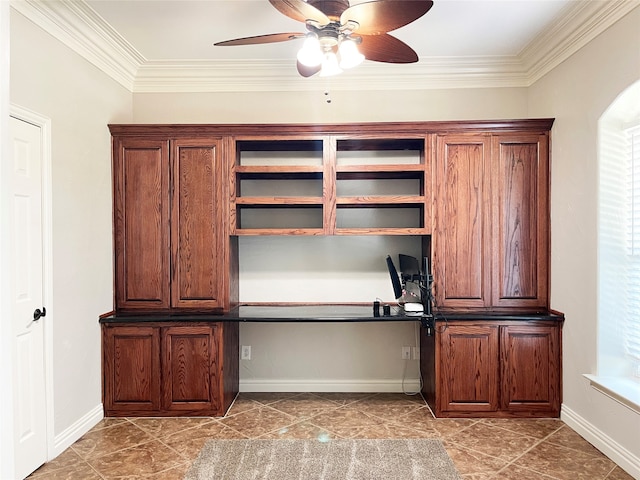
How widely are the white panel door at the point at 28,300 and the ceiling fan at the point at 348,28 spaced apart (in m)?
1.44

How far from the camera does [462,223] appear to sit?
3355 mm

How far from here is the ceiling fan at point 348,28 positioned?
194 cm

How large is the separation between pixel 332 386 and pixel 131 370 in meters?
1.76

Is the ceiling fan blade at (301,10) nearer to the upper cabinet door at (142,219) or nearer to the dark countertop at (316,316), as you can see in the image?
the upper cabinet door at (142,219)

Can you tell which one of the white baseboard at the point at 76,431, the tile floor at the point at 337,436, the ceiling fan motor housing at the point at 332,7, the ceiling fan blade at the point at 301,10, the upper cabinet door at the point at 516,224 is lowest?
the tile floor at the point at 337,436

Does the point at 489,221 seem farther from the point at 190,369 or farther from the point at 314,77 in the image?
the point at 190,369

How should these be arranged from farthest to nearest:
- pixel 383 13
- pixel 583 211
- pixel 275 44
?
pixel 275 44
pixel 583 211
pixel 383 13

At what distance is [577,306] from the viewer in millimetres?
2977

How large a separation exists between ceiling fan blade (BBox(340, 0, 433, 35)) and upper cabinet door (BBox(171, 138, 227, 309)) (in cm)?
170

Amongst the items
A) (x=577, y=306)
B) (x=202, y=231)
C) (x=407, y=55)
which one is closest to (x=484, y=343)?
(x=577, y=306)

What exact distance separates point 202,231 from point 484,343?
2437mm

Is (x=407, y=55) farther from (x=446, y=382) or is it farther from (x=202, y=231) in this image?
(x=446, y=382)

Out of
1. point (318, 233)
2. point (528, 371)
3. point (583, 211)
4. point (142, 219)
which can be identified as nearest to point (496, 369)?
point (528, 371)

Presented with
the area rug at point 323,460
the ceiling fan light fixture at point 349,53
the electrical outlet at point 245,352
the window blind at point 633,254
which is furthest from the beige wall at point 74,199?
the window blind at point 633,254
